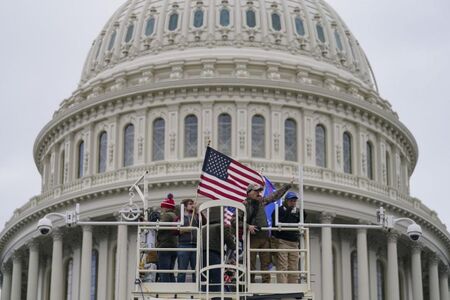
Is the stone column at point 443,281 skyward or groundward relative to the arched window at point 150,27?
groundward

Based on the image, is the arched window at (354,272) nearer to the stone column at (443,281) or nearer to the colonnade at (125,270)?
the colonnade at (125,270)

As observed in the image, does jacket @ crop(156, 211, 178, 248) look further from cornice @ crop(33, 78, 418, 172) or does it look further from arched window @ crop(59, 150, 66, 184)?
arched window @ crop(59, 150, 66, 184)

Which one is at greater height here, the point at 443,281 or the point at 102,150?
the point at 102,150

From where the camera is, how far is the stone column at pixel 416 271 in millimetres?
75688

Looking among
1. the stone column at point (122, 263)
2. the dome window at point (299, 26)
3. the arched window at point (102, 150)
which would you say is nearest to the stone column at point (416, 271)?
the dome window at point (299, 26)

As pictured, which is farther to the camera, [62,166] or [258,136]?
[62,166]

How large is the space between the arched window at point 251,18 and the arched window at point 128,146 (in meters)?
8.75

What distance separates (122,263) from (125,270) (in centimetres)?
62

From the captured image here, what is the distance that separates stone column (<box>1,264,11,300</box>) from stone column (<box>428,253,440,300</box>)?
70.5ft

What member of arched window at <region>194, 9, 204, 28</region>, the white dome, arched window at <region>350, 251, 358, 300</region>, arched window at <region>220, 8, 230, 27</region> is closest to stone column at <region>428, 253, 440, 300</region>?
arched window at <region>350, 251, 358, 300</region>

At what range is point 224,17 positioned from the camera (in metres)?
80.8

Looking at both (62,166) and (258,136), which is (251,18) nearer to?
(258,136)

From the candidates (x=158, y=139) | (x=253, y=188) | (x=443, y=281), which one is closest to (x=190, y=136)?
(x=158, y=139)

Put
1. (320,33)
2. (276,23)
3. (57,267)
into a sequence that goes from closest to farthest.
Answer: (57,267) < (276,23) < (320,33)
